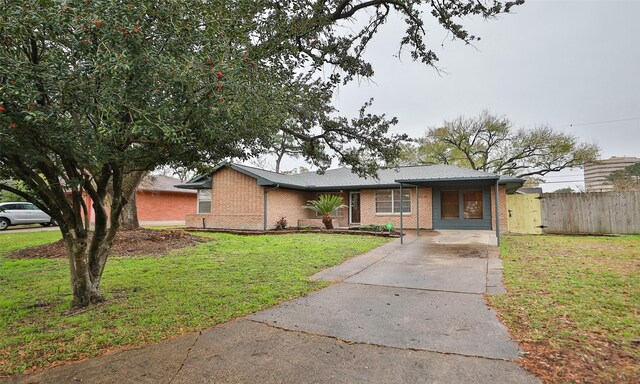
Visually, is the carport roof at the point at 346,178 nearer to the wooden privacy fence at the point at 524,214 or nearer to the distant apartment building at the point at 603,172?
the wooden privacy fence at the point at 524,214

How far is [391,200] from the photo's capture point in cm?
1714

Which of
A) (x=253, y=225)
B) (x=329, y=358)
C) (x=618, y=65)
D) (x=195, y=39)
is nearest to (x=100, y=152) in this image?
(x=195, y=39)

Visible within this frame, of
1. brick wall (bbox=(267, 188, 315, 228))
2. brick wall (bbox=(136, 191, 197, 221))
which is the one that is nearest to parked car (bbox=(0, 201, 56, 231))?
brick wall (bbox=(136, 191, 197, 221))

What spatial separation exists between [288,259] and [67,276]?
4.48 m

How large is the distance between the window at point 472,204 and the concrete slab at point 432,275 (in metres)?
9.02

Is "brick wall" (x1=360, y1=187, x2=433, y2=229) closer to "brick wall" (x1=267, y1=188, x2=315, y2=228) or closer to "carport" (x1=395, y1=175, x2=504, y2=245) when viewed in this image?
"carport" (x1=395, y1=175, x2=504, y2=245)

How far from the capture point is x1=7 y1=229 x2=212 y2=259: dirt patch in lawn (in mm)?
8973

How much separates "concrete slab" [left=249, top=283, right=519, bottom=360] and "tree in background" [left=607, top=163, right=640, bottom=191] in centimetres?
2637

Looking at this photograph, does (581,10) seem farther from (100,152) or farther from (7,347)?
(7,347)

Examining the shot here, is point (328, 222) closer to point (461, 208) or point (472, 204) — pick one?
point (461, 208)

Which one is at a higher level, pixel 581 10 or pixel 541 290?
pixel 581 10

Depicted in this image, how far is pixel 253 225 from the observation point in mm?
16031

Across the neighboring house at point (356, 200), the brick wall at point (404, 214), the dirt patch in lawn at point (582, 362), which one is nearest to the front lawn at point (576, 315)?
the dirt patch in lawn at point (582, 362)

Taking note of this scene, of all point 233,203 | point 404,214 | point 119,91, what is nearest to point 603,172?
point 404,214
